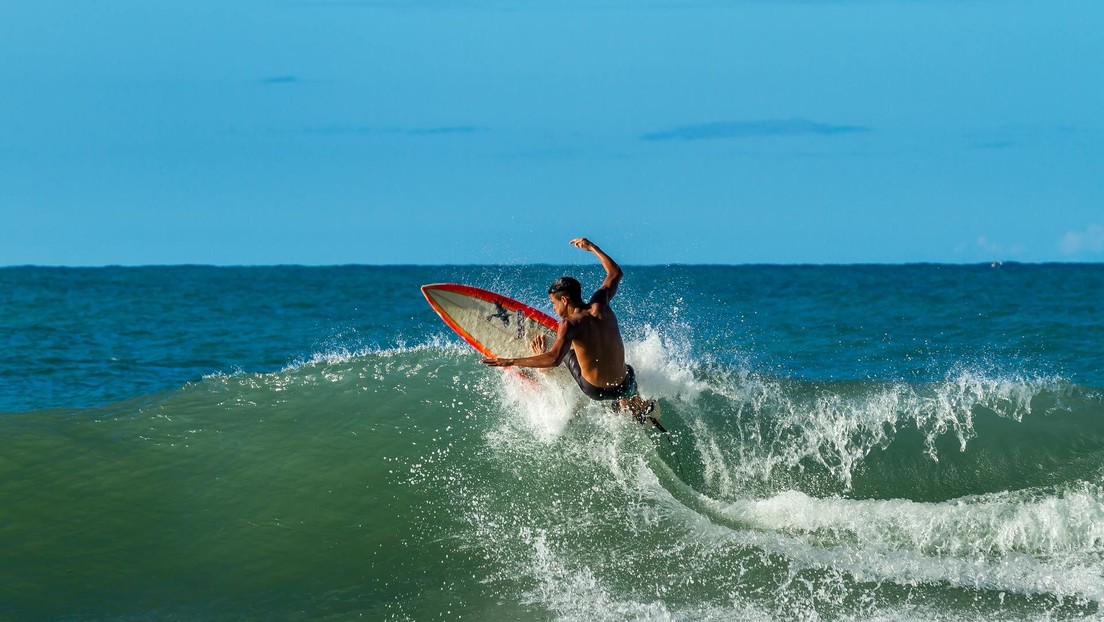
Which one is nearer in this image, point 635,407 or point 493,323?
point 635,407

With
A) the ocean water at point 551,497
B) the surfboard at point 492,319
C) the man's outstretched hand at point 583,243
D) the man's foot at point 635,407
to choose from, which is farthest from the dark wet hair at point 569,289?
the surfboard at point 492,319

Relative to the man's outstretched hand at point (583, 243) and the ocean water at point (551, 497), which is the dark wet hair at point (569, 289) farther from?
the ocean water at point (551, 497)

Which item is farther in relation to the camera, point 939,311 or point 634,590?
point 939,311

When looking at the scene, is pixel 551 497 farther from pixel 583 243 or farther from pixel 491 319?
pixel 491 319

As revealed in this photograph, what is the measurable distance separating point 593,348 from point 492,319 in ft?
6.46

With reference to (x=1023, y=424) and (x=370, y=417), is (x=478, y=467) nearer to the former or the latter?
(x=370, y=417)

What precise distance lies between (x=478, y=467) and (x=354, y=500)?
0.95 metres

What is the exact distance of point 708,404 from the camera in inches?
343

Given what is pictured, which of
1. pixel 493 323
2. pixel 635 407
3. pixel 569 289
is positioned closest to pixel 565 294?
pixel 569 289

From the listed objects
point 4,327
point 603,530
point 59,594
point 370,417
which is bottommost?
point 59,594

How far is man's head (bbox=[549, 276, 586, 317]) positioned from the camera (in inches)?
291

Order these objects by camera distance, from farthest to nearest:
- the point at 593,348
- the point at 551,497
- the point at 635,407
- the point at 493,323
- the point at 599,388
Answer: the point at 493,323, the point at 635,407, the point at 599,388, the point at 593,348, the point at 551,497

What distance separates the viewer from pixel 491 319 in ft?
30.0

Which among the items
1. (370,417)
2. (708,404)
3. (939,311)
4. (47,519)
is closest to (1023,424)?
(708,404)
